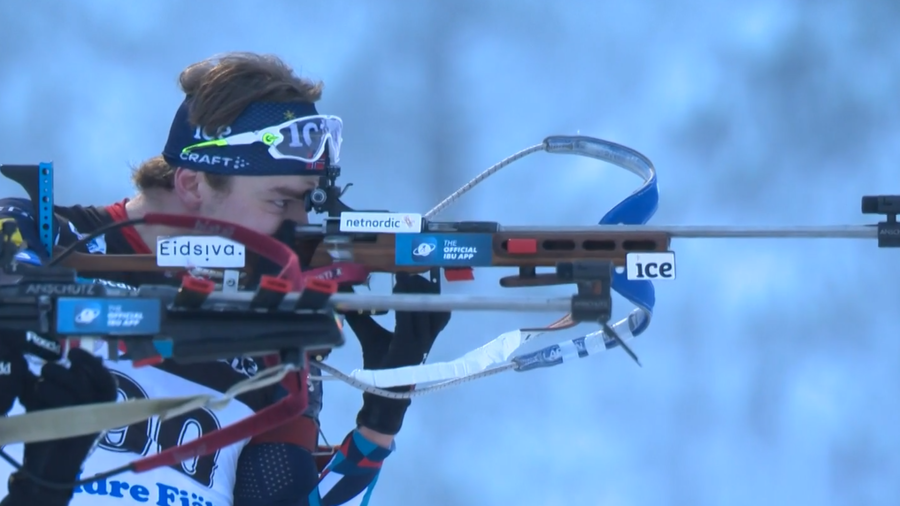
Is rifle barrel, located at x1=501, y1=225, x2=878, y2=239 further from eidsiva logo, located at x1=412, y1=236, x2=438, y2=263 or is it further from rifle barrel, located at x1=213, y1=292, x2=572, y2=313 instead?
rifle barrel, located at x1=213, y1=292, x2=572, y2=313

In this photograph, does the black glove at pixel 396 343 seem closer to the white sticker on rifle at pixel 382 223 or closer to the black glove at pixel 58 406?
the white sticker on rifle at pixel 382 223

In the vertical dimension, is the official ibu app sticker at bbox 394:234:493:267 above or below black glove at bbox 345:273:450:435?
above

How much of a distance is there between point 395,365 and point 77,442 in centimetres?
63

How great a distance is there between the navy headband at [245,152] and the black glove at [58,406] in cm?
57

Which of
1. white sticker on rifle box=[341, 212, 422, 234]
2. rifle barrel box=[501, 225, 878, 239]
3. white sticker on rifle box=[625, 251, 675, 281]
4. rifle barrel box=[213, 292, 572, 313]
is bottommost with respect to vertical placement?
rifle barrel box=[213, 292, 572, 313]

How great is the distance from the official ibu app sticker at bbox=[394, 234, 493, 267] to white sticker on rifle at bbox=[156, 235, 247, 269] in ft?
0.91

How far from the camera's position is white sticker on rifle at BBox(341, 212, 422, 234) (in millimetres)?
2176

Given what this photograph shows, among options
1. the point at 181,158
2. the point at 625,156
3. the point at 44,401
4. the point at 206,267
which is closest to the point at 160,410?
the point at 44,401

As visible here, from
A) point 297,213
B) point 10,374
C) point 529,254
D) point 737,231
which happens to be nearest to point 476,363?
point 529,254

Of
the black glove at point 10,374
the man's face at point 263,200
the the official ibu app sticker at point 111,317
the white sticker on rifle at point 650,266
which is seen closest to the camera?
the the official ibu app sticker at point 111,317

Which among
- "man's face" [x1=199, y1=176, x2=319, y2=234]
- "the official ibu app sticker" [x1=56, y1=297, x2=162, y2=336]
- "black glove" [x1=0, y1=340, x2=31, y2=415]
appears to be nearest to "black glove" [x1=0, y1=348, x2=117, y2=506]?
"black glove" [x1=0, y1=340, x2=31, y2=415]

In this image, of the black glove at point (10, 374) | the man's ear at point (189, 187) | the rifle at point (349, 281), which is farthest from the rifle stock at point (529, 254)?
the black glove at point (10, 374)

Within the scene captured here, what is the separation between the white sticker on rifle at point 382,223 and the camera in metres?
2.18

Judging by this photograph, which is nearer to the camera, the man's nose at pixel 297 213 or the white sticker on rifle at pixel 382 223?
the white sticker on rifle at pixel 382 223
